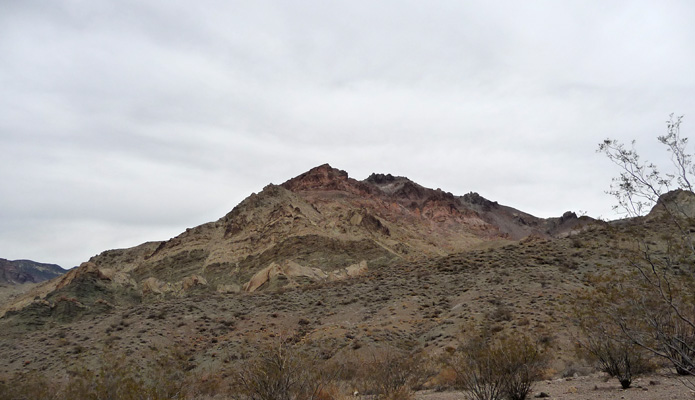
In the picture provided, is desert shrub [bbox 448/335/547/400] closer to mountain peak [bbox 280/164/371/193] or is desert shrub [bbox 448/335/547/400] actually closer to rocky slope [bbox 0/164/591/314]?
rocky slope [bbox 0/164/591/314]

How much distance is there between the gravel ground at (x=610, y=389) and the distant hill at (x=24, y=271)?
475 ft

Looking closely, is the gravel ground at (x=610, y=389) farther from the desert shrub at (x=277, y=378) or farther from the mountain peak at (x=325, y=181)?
the mountain peak at (x=325, y=181)

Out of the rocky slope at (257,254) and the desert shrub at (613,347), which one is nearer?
the desert shrub at (613,347)

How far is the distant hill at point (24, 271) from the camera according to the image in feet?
455

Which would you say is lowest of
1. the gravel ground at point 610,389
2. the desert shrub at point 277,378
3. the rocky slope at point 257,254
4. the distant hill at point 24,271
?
the gravel ground at point 610,389

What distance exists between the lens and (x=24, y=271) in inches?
6117

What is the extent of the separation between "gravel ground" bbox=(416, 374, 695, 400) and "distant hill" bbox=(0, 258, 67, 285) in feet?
475

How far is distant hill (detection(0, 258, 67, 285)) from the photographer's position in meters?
139

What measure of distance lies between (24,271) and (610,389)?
622 ft

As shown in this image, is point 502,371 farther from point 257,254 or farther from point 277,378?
point 257,254

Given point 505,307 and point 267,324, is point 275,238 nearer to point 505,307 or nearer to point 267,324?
point 267,324

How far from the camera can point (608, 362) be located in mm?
11820

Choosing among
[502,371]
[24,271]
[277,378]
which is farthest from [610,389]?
[24,271]

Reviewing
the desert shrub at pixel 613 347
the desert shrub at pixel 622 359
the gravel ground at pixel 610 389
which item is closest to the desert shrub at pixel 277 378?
the gravel ground at pixel 610 389
